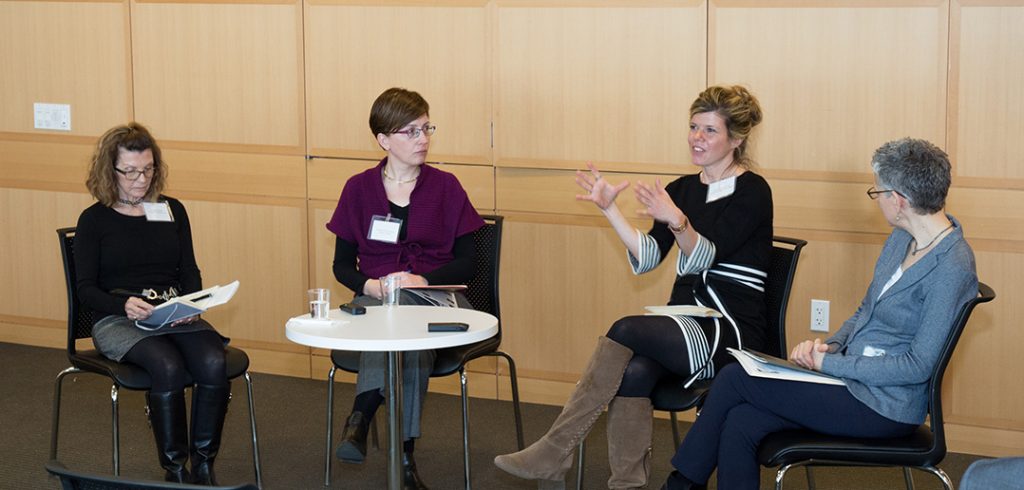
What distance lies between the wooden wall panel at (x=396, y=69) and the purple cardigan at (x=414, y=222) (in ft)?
2.89

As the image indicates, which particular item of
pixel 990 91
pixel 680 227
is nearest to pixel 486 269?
pixel 680 227

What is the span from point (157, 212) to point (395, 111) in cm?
90

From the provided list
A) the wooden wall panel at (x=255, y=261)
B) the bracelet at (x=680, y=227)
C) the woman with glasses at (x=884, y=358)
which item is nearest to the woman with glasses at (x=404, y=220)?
the bracelet at (x=680, y=227)

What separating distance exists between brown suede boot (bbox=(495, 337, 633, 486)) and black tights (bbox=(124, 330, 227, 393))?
102 cm

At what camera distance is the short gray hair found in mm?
2959

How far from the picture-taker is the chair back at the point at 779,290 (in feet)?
11.7

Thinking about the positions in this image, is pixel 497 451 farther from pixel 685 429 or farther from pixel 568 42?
pixel 568 42

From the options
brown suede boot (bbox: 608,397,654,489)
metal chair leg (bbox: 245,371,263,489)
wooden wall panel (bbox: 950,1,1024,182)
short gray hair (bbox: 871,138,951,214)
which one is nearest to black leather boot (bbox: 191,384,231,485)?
metal chair leg (bbox: 245,371,263,489)

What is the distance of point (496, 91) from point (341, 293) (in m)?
1.19

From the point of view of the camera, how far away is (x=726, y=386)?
10.3ft

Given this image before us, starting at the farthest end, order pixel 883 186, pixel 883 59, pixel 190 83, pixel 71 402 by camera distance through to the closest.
→ pixel 190 83 < pixel 71 402 < pixel 883 59 < pixel 883 186

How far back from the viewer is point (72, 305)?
12.7 ft

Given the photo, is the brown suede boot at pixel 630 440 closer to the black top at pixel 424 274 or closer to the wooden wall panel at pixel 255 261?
the black top at pixel 424 274

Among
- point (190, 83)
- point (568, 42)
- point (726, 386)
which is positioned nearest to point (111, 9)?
point (190, 83)
